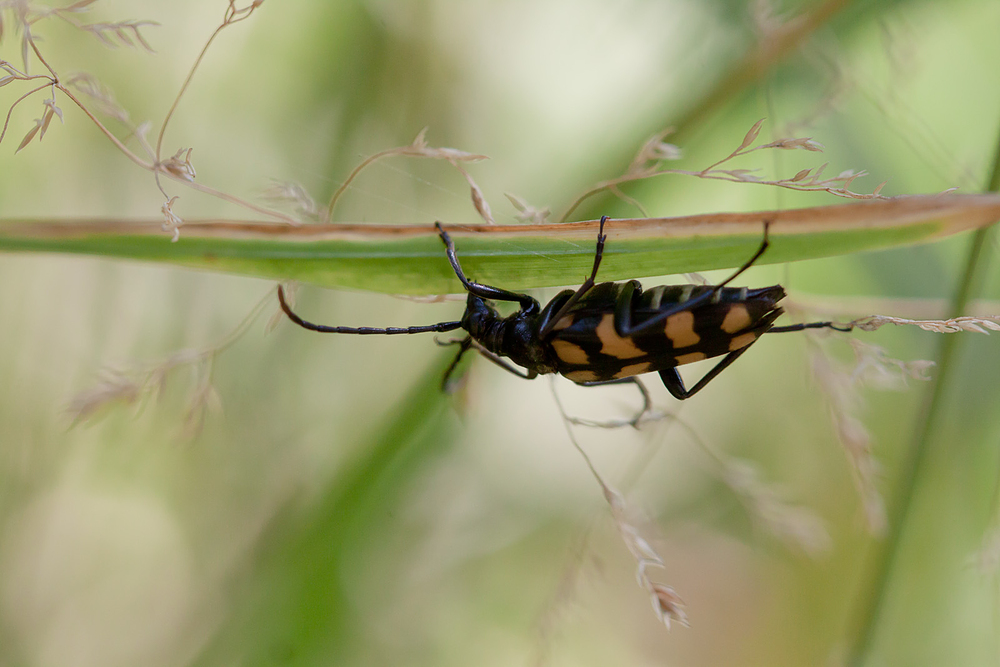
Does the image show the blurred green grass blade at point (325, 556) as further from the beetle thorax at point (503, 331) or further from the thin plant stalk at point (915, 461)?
the thin plant stalk at point (915, 461)

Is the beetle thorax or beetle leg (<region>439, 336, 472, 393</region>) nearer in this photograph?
the beetle thorax

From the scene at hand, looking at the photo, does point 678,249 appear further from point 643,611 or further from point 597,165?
point 643,611

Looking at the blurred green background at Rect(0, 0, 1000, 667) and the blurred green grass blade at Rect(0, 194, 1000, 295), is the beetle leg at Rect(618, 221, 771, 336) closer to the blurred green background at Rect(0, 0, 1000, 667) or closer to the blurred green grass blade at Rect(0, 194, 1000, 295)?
the blurred green grass blade at Rect(0, 194, 1000, 295)

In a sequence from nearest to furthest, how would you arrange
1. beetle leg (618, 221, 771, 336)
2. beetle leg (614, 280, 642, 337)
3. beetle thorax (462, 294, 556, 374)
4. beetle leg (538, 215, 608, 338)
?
1. beetle leg (538, 215, 608, 338)
2. beetle leg (618, 221, 771, 336)
3. beetle leg (614, 280, 642, 337)
4. beetle thorax (462, 294, 556, 374)

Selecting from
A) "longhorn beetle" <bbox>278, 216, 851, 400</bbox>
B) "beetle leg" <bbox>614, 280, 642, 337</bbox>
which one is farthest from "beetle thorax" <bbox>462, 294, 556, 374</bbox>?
"beetle leg" <bbox>614, 280, 642, 337</bbox>

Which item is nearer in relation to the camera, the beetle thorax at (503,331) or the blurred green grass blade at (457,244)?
the blurred green grass blade at (457,244)

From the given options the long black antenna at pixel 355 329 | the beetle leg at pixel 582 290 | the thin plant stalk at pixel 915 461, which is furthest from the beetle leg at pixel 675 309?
the thin plant stalk at pixel 915 461

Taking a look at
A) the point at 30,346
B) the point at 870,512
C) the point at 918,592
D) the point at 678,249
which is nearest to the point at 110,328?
the point at 30,346
